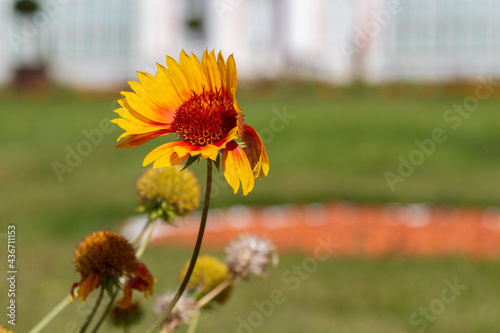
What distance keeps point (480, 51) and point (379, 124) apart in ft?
30.5

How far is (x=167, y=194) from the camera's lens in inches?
53.2

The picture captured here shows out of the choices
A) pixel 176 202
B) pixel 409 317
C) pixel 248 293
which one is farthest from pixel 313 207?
pixel 176 202

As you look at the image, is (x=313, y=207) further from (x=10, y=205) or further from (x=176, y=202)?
(x=176, y=202)

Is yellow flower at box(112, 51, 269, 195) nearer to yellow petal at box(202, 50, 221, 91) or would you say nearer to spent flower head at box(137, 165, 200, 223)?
yellow petal at box(202, 50, 221, 91)

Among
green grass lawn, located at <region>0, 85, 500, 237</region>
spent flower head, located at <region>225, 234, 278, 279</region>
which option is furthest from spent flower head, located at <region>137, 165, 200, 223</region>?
green grass lawn, located at <region>0, 85, 500, 237</region>

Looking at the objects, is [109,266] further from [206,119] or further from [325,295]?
[325,295]

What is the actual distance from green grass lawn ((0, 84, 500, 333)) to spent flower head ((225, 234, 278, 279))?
0.52 meters

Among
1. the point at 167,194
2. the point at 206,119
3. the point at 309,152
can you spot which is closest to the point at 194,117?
the point at 206,119

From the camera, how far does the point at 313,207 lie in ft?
21.4

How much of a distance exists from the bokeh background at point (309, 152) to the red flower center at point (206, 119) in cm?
26

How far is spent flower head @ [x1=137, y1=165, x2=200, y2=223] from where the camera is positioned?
1.35m

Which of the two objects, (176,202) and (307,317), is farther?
(307,317)

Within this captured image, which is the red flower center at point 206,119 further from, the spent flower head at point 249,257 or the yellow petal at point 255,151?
the spent flower head at point 249,257

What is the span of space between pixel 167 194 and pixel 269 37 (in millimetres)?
18898
